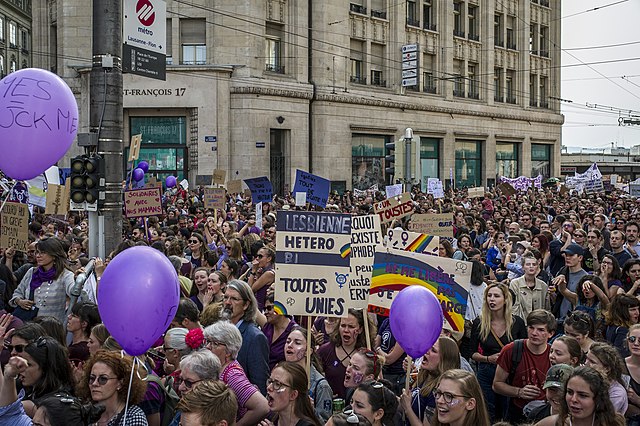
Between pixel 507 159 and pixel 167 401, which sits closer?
pixel 167 401

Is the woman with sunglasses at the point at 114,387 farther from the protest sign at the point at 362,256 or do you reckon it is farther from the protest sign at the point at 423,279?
the protest sign at the point at 423,279

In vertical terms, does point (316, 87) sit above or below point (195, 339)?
above

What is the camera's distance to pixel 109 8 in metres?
12.2

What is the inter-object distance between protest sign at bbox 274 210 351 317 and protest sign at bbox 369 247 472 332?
0.95m

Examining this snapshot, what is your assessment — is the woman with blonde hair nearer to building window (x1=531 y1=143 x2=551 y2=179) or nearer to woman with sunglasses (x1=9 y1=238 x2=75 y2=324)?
woman with sunglasses (x1=9 y1=238 x2=75 y2=324)

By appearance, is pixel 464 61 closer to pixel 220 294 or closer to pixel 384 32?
pixel 384 32

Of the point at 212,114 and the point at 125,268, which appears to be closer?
the point at 125,268

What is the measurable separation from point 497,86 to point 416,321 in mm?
46048

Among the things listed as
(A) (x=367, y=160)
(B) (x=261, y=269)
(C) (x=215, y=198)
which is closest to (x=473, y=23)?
(A) (x=367, y=160)

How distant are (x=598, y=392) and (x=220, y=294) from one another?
187 inches

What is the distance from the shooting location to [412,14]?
43.6 meters

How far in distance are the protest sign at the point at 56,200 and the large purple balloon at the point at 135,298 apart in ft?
32.0

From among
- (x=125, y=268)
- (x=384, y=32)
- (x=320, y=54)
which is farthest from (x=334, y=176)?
(x=125, y=268)

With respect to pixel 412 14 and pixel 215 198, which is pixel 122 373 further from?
pixel 412 14
